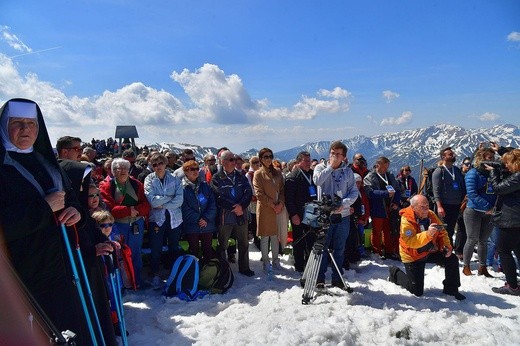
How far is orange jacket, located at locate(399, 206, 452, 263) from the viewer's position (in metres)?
5.39

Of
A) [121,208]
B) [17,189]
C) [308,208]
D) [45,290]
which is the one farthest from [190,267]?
[17,189]

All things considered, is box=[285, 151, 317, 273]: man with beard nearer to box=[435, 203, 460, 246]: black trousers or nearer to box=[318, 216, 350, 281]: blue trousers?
box=[318, 216, 350, 281]: blue trousers

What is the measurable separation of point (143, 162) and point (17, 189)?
836cm

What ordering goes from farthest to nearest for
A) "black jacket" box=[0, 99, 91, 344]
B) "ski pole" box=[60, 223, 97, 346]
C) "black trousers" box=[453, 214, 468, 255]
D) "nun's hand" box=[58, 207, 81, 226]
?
1. "black trousers" box=[453, 214, 468, 255]
2. "ski pole" box=[60, 223, 97, 346]
3. "nun's hand" box=[58, 207, 81, 226]
4. "black jacket" box=[0, 99, 91, 344]

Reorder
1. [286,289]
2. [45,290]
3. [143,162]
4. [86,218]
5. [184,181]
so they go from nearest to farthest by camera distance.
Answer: [45,290] < [86,218] < [286,289] < [184,181] < [143,162]

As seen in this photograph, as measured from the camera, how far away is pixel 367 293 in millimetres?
5656

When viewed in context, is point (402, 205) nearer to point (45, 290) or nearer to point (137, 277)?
point (137, 277)

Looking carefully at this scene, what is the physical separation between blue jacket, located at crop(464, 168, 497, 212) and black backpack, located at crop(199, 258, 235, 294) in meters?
4.97

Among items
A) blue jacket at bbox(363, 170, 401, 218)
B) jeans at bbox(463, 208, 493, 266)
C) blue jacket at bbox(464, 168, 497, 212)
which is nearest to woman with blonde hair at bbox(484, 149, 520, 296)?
blue jacket at bbox(464, 168, 497, 212)

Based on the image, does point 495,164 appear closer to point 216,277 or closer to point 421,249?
point 421,249

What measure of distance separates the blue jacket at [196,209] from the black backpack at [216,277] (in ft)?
2.53

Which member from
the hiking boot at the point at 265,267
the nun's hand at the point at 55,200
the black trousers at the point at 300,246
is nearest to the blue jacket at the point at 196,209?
the hiking boot at the point at 265,267

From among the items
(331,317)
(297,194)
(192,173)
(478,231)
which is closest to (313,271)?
(331,317)

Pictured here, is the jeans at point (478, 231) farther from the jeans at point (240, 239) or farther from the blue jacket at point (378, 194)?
the jeans at point (240, 239)
